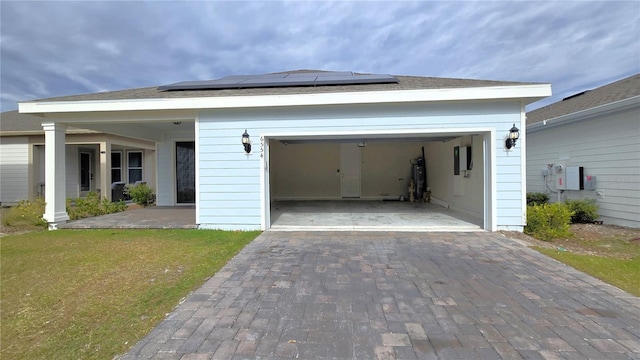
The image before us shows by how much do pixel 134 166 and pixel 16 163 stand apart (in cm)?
394

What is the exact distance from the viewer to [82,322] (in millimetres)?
2586

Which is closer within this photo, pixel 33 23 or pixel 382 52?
pixel 33 23

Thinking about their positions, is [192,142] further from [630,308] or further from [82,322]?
[630,308]

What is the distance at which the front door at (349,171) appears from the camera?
40.8ft

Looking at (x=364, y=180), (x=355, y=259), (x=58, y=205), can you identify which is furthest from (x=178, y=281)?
(x=364, y=180)

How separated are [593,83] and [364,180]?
40.6ft

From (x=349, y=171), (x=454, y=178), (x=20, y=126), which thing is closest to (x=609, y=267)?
(x=454, y=178)

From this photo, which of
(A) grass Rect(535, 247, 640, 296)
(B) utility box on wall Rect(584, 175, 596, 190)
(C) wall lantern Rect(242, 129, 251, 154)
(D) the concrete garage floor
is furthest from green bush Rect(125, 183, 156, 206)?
(B) utility box on wall Rect(584, 175, 596, 190)

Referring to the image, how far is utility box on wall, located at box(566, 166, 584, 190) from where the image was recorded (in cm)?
769

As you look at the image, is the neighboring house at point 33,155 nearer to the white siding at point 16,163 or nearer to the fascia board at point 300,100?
the white siding at point 16,163

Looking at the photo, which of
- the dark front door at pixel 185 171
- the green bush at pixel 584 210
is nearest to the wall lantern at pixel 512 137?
the green bush at pixel 584 210

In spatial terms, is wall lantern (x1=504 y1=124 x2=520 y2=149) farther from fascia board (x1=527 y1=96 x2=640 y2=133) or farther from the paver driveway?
fascia board (x1=527 y1=96 x2=640 y2=133)

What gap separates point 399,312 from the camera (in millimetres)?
2691

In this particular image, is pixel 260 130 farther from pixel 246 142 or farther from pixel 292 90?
pixel 292 90
